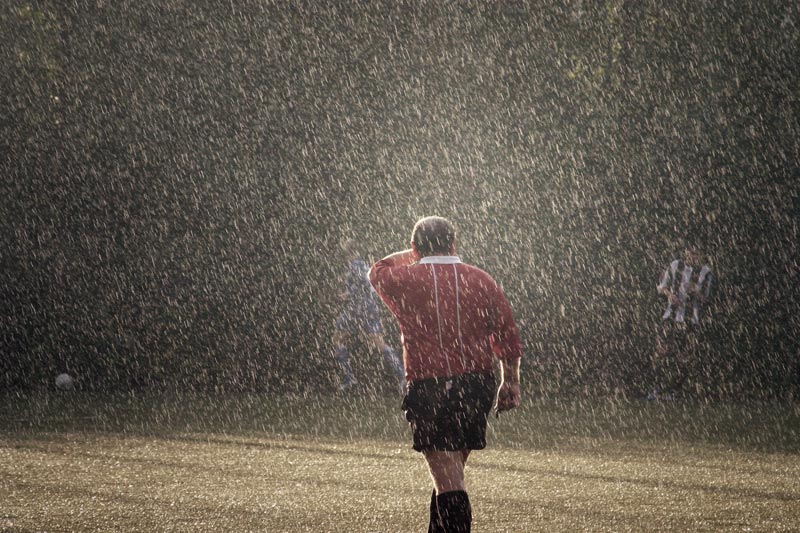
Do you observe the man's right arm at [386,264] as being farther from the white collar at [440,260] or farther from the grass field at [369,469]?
the grass field at [369,469]

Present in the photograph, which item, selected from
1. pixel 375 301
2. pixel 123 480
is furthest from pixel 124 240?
pixel 123 480

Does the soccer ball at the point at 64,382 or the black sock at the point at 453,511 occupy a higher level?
the soccer ball at the point at 64,382

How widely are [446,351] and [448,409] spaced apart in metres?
Answer: 0.25

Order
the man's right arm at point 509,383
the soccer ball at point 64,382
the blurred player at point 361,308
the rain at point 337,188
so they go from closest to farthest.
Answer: the man's right arm at point 509,383, the blurred player at point 361,308, the soccer ball at point 64,382, the rain at point 337,188

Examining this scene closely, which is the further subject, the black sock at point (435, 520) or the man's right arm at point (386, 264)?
the man's right arm at point (386, 264)

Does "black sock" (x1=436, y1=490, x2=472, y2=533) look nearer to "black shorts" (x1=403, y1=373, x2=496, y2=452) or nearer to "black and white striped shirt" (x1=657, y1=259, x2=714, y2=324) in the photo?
"black shorts" (x1=403, y1=373, x2=496, y2=452)

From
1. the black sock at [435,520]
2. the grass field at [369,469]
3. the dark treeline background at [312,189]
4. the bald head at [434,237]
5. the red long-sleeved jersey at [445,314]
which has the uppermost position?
the dark treeline background at [312,189]

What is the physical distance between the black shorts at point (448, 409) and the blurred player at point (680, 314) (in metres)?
9.57

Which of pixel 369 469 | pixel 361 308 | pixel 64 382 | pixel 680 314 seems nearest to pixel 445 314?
pixel 369 469

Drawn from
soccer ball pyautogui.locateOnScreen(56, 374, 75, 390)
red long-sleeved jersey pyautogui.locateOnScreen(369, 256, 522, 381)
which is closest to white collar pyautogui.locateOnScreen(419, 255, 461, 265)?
red long-sleeved jersey pyautogui.locateOnScreen(369, 256, 522, 381)

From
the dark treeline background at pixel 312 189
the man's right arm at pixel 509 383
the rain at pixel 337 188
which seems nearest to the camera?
the man's right arm at pixel 509 383

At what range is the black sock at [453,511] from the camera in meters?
4.80

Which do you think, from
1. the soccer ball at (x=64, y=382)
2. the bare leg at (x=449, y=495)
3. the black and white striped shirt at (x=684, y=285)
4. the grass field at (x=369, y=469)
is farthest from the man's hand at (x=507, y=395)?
the soccer ball at (x=64, y=382)

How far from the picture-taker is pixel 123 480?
7961mm
